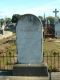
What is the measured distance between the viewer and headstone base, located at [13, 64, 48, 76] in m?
7.66

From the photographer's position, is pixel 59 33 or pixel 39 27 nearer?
pixel 39 27

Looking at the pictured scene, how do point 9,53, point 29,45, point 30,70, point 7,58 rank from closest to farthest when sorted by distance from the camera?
point 30,70, point 29,45, point 9,53, point 7,58

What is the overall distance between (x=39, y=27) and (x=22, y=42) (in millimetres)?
693

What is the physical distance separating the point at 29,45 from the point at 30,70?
2.49ft

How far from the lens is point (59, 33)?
4053cm

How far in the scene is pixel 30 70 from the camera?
303 inches

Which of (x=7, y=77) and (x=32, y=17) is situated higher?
(x=32, y=17)

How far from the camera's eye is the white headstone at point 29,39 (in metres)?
7.77

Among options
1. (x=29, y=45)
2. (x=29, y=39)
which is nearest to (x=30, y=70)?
(x=29, y=45)

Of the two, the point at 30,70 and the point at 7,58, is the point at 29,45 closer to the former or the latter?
the point at 30,70

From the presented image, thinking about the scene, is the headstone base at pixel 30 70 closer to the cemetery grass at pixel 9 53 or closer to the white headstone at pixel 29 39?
the white headstone at pixel 29 39

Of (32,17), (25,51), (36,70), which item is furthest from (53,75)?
(32,17)

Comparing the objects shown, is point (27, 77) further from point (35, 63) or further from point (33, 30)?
point (33, 30)

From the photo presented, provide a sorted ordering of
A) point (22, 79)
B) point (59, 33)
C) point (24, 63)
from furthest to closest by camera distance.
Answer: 1. point (59, 33)
2. point (24, 63)
3. point (22, 79)
